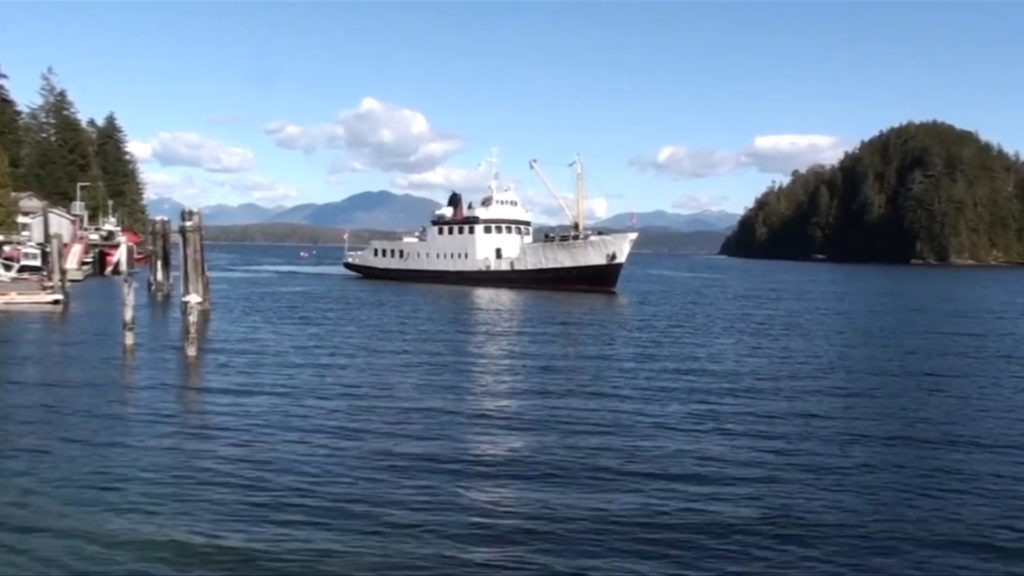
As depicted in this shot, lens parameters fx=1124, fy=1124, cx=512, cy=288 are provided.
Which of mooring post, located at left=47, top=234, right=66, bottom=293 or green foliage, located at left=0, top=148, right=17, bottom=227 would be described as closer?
mooring post, located at left=47, top=234, right=66, bottom=293

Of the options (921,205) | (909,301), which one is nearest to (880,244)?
(921,205)

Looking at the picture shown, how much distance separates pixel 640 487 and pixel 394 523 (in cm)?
479

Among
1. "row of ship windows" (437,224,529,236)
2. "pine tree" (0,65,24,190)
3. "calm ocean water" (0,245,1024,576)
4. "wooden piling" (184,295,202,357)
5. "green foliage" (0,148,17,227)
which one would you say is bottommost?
"calm ocean water" (0,245,1024,576)

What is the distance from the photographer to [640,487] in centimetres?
1973

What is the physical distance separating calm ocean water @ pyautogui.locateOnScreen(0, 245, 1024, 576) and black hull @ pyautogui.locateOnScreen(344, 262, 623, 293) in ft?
106

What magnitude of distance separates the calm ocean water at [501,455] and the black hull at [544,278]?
1271 inches

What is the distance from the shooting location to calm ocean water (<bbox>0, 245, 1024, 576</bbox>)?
16.1 metres

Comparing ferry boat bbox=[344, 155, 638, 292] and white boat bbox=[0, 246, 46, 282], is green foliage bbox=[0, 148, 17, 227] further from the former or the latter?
ferry boat bbox=[344, 155, 638, 292]

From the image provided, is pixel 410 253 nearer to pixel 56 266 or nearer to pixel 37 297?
pixel 56 266

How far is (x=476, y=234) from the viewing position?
85.6 metres

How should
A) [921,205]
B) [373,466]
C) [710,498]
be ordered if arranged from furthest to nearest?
[921,205] < [373,466] < [710,498]

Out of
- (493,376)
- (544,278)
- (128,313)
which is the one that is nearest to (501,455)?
(493,376)

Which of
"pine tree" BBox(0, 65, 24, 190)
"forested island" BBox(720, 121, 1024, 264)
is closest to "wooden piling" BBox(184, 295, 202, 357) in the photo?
"pine tree" BBox(0, 65, 24, 190)

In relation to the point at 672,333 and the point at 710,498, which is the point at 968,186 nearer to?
the point at 672,333
